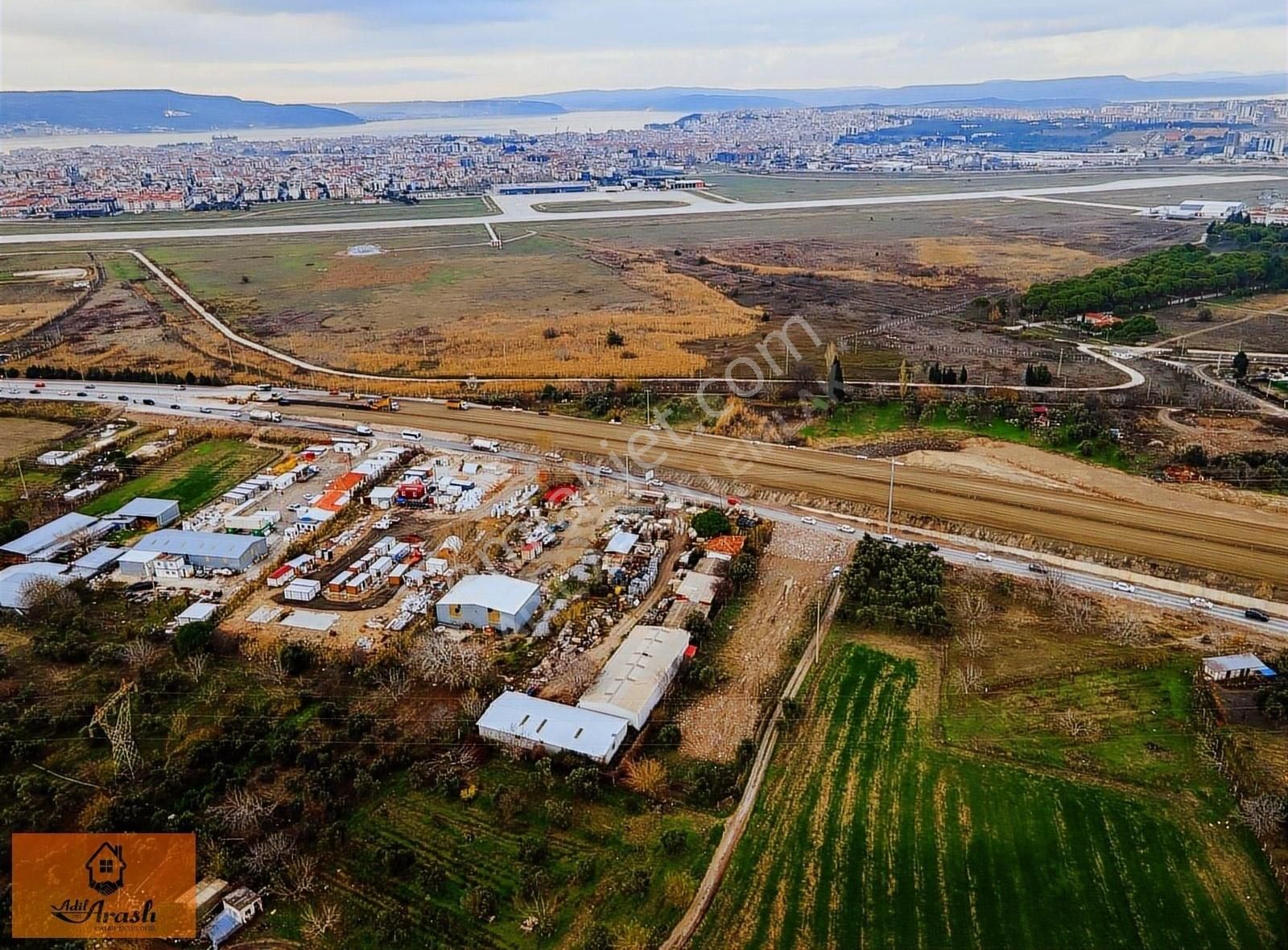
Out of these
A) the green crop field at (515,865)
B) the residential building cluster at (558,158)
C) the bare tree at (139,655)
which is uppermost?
the residential building cluster at (558,158)

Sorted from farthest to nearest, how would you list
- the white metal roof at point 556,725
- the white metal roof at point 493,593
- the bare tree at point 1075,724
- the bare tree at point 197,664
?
the white metal roof at point 493,593
the bare tree at point 197,664
the bare tree at point 1075,724
the white metal roof at point 556,725

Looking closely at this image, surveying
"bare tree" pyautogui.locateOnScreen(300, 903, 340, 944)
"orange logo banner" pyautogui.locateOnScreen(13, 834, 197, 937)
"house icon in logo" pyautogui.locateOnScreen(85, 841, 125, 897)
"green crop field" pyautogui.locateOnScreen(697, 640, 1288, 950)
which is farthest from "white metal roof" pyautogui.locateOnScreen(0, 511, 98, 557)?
"green crop field" pyautogui.locateOnScreen(697, 640, 1288, 950)

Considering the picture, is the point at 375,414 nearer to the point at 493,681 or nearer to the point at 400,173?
the point at 493,681

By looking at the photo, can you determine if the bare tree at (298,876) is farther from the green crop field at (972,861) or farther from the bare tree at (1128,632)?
the bare tree at (1128,632)

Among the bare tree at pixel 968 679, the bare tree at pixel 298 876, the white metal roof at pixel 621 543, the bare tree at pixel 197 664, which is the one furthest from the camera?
the white metal roof at pixel 621 543

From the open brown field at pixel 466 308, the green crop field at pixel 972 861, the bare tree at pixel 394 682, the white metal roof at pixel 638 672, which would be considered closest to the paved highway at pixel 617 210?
the open brown field at pixel 466 308

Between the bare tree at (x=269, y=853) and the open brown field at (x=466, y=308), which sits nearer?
the bare tree at (x=269, y=853)

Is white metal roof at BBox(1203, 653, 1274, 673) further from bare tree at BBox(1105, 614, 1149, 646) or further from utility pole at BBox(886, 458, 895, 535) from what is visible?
utility pole at BBox(886, 458, 895, 535)
